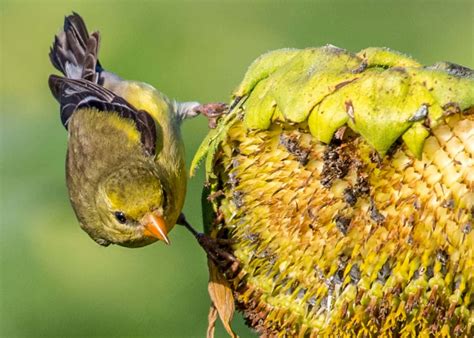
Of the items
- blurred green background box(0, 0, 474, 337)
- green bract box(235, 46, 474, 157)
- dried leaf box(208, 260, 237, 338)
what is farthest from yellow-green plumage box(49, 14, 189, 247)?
green bract box(235, 46, 474, 157)

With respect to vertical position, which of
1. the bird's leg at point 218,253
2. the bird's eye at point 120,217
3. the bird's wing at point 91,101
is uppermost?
the bird's wing at point 91,101

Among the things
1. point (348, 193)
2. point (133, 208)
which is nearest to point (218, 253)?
point (348, 193)

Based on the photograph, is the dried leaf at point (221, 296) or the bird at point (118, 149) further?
the bird at point (118, 149)

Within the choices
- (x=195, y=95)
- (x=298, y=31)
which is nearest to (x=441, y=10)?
(x=298, y=31)

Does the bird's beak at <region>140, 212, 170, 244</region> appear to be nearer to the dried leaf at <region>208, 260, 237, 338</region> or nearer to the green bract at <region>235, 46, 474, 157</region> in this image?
the dried leaf at <region>208, 260, 237, 338</region>

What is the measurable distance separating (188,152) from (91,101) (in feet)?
2.17

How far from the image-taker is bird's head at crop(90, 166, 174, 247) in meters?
4.64

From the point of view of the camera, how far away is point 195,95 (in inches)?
221

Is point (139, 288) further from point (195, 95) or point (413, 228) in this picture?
point (413, 228)

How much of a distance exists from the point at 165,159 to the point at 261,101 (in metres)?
2.30

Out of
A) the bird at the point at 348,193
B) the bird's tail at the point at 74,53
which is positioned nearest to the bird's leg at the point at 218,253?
the bird at the point at 348,193

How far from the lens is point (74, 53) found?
6.37 meters

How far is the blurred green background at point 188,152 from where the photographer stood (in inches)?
209

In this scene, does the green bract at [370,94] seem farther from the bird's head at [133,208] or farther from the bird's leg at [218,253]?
the bird's head at [133,208]
